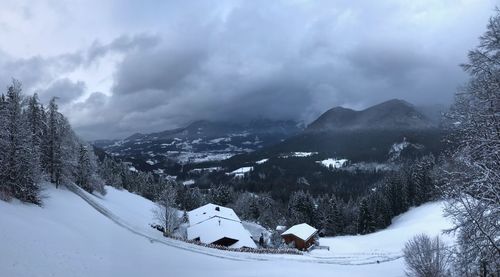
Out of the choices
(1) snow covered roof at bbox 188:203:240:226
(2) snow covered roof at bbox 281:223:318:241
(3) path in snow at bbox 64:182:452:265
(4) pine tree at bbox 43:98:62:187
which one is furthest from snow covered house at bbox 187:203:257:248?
(4) pine tree at bbox 43:98:62:187

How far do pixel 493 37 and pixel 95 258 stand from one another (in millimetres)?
24802

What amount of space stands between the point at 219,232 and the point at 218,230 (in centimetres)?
116

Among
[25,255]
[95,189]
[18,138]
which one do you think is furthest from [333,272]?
[95,189]

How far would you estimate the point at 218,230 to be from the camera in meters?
72.5

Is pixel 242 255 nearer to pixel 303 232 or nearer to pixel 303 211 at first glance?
pixel 303 232

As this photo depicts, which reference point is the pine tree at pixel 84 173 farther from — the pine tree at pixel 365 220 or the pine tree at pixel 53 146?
the pine tree at pixel 365 220

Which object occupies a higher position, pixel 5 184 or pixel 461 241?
pixel 5 184

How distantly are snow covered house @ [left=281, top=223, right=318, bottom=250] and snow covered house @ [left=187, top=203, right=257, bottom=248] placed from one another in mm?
13066

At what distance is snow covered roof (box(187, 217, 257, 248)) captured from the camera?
69.4 meters

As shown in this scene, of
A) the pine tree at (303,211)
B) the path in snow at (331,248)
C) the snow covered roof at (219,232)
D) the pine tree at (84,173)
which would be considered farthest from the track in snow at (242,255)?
the pine tree at (303,211)

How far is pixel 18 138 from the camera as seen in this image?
4234 cm

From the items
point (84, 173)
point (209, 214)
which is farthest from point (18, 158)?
point (209, 214)

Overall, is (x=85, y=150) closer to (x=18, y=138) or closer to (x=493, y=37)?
(x=18, y=138)

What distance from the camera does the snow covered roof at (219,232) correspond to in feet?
228
